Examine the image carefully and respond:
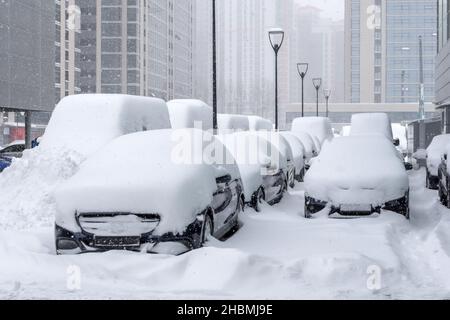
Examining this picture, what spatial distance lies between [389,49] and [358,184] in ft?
414

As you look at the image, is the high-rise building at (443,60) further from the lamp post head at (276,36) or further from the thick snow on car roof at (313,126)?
the lamp post head at (276,36)

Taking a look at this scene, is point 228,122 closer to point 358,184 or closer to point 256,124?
point 256,124

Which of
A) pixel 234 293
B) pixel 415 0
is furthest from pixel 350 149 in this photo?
pixel 415 0

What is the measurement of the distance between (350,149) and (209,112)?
11440 millimetres

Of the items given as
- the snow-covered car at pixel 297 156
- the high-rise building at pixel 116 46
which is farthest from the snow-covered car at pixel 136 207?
the high-rise building at pixel 116 46

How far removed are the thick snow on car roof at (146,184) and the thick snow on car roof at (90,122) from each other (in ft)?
18.7

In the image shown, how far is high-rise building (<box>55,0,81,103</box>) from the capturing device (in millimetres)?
89438

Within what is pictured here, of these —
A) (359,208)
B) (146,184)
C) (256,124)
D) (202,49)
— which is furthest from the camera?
(202,49)

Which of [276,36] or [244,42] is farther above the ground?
[244,42]

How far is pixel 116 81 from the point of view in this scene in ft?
391

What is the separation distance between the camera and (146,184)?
284 inches

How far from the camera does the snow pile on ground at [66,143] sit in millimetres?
11827

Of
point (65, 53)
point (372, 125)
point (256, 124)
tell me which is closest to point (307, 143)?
point (372, 125)

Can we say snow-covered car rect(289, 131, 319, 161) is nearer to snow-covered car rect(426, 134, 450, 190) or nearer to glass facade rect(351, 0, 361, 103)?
snow-covered car rect(426, 134, 450, 190)
